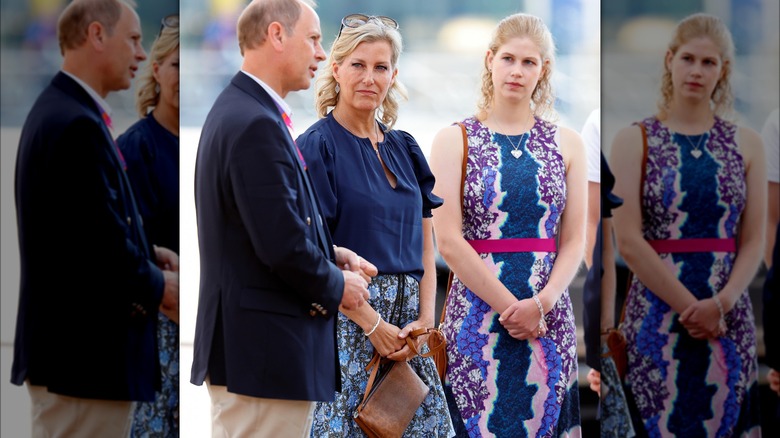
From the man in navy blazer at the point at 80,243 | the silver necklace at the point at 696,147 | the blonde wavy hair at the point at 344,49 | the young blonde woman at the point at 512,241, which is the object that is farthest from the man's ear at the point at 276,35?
the silver necklace at the point at 696,147

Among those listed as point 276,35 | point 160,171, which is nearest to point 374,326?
point 160,171

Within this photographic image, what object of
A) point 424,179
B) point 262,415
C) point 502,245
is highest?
point 424,179

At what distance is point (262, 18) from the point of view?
3717 mm

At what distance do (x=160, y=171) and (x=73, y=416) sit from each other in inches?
31.8

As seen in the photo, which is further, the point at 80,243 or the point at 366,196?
the point at 366,196

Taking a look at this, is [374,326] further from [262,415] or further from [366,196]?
[262,415]

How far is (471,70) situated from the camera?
14.1ft

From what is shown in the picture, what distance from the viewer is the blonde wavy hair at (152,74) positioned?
10.6 feet

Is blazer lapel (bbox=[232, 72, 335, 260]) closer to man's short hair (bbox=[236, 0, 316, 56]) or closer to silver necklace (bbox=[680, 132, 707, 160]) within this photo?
man's short hair (bbox=[236, 0, 316, 56])

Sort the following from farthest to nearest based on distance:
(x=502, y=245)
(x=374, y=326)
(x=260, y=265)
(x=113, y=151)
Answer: (x=502, y=245)
(x=374, y=326)
(x=260, y=265)
(x=113, y=151)

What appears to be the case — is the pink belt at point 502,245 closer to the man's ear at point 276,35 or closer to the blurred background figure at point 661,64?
the blurred background figure at point 661,64

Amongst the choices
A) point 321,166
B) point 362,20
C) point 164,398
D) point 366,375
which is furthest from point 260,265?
point 362,20

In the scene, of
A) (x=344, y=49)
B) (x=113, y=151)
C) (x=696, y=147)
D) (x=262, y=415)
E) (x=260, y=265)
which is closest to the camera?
(x=113, y=151)

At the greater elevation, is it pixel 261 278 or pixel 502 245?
pixel 502 245
